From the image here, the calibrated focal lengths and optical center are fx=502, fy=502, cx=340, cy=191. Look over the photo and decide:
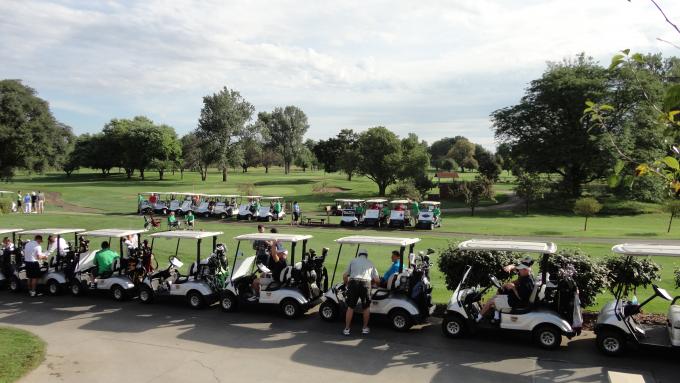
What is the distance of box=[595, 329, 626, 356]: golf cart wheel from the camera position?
8.45 meters

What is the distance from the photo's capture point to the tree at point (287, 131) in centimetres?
10638

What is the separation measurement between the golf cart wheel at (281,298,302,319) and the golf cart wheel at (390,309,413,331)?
2.10 m

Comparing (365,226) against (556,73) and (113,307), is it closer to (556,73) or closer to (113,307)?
(113,307)

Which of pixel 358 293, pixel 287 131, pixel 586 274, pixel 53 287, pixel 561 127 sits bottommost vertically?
pixel 53 287

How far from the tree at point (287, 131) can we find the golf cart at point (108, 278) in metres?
93.4

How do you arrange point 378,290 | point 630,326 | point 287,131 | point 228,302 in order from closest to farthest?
point 630,326, point 378,290, point 228,302, point 287,131

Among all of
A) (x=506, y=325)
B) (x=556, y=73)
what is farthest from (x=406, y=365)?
(x=556, y=73)

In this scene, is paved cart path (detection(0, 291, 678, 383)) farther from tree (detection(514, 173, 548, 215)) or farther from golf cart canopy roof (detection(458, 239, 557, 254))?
tree (detection(514, 173, 548, 215))

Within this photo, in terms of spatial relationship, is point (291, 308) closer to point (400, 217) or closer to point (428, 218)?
point (400, 217)

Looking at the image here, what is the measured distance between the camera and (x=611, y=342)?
8523 mm

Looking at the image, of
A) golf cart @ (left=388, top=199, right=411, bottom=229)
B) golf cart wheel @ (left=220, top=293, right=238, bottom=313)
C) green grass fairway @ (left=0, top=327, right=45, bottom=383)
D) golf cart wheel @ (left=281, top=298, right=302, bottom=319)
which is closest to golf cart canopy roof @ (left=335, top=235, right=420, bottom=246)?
golf cart wheel @ (left=281, top=298, right=302, bottom=319)

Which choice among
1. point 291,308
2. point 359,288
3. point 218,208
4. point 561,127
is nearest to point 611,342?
point 359,288

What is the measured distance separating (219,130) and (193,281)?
64.3m

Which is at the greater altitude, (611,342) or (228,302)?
(611,342)
